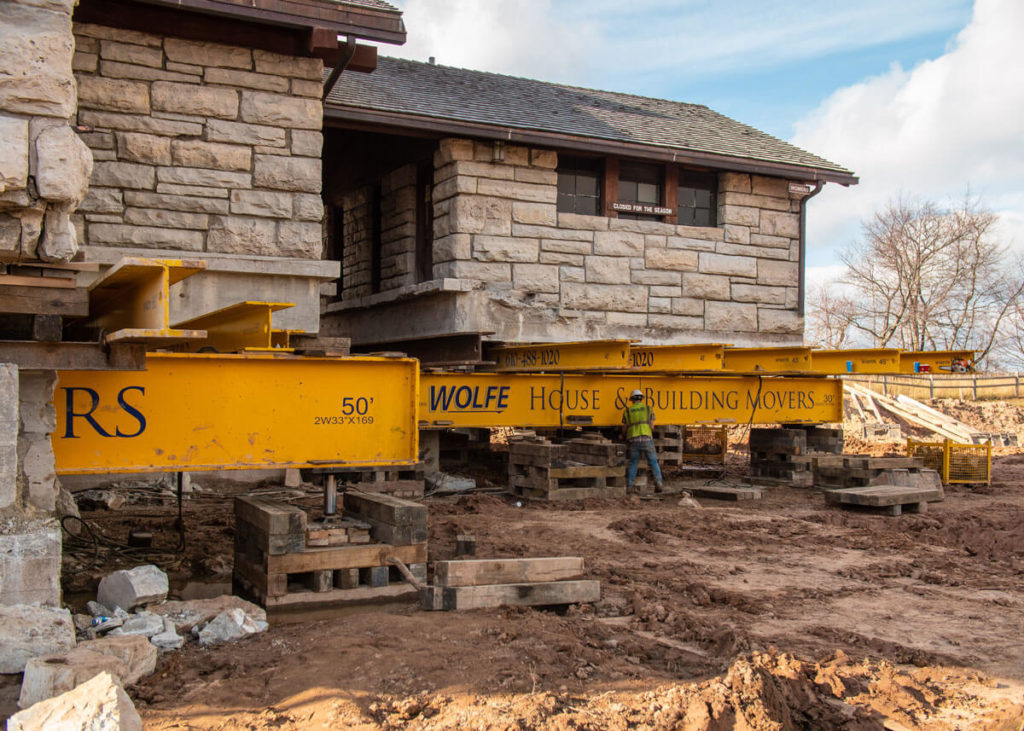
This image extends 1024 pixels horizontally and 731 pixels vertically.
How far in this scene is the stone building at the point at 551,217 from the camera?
11.9 meters

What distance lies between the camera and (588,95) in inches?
636

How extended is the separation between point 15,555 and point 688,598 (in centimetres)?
461

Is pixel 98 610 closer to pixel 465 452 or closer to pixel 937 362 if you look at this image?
pixel 465 452

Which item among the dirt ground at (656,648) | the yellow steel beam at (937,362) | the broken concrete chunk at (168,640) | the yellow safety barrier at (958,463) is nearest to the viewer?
the dirt ground at (656,648)

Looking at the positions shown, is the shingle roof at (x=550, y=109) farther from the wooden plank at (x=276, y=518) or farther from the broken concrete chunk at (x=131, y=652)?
the broken concrete chunk at (x=131, y=652)

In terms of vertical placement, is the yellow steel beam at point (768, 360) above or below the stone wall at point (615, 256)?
below

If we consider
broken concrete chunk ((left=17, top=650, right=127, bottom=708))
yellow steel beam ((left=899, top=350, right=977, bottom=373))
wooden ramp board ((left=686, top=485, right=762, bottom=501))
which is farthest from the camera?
yellow steel beam ((left=899, top=350, right=977, bottom=373))

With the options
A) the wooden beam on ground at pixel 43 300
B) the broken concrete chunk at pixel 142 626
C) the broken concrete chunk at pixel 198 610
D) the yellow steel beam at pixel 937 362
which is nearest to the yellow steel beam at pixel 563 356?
the yellow steel beam at pixel 937 362

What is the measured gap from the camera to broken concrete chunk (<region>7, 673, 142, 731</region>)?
Result: 362 cm

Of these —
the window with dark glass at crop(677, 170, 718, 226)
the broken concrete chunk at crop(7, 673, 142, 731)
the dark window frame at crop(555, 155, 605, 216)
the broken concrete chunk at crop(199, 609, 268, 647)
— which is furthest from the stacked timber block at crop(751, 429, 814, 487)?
the broken concrete chunk at crop(7, 673, 142, 731)

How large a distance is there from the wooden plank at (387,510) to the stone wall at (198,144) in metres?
3.37

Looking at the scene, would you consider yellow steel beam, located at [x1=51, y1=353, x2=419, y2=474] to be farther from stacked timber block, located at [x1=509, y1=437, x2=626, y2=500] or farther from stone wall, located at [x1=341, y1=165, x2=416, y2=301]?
stone wall, located at [x1=341, y1=165, x2=416, y2=301]

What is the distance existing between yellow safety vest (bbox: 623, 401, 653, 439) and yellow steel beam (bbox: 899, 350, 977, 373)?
4.23 meters

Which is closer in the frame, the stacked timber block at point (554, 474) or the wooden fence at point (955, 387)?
the stacked timber block at point (554, 474)
